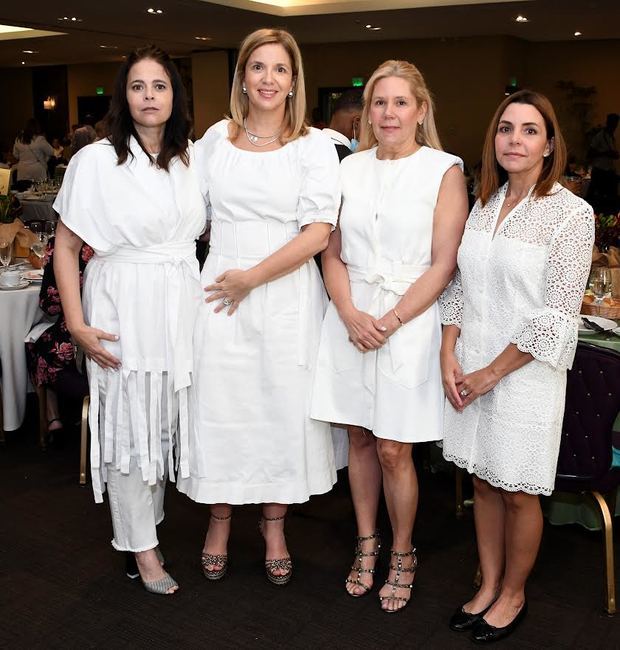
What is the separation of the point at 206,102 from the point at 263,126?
50.1 feet

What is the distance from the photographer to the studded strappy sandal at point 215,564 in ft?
9.88

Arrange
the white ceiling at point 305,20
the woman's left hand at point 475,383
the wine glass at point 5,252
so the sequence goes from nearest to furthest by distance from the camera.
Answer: the woman's left hand at point 475,383 → the wine glass at point 5,252 → the white ceiling at point 305,20

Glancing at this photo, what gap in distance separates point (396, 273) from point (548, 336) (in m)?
0.56

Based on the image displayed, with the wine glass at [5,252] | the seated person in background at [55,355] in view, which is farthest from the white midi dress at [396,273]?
the wine glass at [5,252]

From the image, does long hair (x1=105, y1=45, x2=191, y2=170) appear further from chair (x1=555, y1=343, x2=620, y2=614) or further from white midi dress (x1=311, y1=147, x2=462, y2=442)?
chair (x1=555, y1=343, x2=620, y2=614)

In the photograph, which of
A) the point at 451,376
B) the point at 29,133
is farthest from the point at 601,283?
the point at 29,133

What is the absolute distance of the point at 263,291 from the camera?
9.03ft

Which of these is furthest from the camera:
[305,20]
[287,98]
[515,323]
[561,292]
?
[305,20]

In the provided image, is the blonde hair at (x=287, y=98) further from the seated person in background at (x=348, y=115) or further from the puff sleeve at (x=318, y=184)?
the seated person in background at (x=348, y=115)

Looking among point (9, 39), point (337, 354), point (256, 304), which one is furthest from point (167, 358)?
point (9, 39)

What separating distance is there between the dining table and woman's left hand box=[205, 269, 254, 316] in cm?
188

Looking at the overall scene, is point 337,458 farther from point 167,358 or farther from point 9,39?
point 9,39

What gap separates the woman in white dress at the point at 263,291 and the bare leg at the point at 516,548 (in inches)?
26.5

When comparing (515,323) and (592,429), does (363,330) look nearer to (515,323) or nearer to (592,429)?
(515,323)
